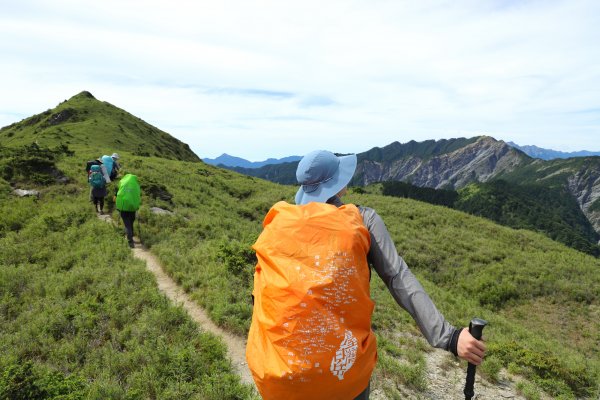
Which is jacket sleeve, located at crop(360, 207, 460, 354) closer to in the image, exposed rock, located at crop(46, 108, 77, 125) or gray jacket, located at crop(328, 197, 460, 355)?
gray jacket, located at crop(328, 197, 460, 355)

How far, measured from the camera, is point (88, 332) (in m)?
6.54

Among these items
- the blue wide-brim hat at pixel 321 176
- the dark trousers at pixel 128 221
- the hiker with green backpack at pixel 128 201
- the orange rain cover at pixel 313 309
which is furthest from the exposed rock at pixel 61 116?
the orange rain cover at pixel 313 309

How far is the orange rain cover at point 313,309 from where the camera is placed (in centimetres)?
221

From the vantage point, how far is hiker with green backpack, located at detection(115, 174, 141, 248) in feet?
38.8

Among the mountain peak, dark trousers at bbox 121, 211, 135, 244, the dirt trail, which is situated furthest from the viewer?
the mountain peak

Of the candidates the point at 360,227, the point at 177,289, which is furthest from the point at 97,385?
the point at 360,227

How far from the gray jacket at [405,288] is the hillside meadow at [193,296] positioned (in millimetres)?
3780

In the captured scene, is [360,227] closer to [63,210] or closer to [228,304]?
[228,304]

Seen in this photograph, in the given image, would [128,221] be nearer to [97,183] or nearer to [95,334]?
[97,183]

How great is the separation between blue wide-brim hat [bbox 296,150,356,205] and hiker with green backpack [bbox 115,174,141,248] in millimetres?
10604

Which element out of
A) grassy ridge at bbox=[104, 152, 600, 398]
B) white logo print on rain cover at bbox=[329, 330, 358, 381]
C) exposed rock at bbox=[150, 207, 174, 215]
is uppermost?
white logo print on rain cover at bbox=[329, 330, 358, 381]

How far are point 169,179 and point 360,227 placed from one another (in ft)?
81.4

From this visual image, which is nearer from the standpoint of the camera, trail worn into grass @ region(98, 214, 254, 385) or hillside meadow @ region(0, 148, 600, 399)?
hillside meadow @ region(0, 148, 600, 399)

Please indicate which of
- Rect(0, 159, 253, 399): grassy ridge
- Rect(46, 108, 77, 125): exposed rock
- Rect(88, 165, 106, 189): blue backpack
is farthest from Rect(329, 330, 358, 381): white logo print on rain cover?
Rect(46, 108, 77, 125): exposed rock
